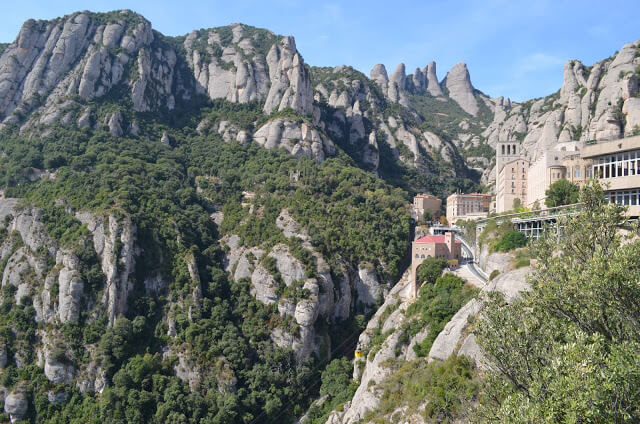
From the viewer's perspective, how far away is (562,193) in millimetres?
47031

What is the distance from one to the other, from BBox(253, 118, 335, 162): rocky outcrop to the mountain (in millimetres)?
426

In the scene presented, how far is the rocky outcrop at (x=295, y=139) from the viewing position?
106188mm

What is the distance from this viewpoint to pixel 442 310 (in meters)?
46.6

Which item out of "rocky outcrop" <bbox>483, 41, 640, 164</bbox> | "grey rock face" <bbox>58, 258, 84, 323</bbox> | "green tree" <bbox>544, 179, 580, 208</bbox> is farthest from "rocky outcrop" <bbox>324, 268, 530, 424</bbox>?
"rocky outcrop" <bbox>483, 41, 640, 164</bbox>

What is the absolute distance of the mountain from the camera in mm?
59531

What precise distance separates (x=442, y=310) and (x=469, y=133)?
149539 millimetres

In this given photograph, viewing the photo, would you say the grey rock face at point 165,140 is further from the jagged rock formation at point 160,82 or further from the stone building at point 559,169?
the stone building at point 559,169

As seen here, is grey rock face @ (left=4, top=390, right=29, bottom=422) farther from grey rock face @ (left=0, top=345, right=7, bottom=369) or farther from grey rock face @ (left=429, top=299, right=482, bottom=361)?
grey rock face @ (left=429, top=299, right=482, bottom=361)

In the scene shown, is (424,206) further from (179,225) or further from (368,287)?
(179,225)

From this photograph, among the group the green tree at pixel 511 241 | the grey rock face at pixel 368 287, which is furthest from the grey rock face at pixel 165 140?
the green tree at pixel 511 241

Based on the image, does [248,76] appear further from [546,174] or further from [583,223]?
[583,223]

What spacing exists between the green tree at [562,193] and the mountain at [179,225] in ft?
107

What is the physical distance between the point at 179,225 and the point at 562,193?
60.4 meters

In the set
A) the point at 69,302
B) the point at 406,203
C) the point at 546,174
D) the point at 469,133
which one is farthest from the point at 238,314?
the point at 469,133
